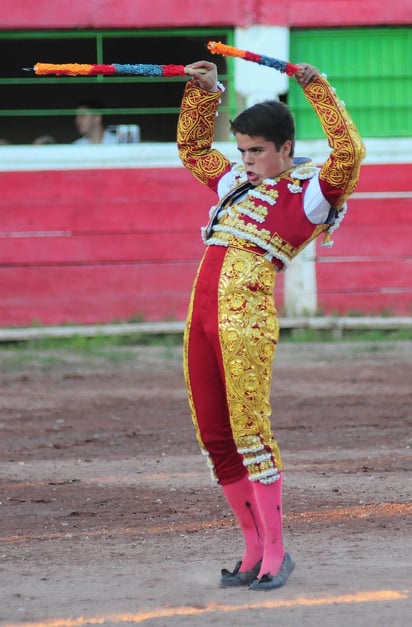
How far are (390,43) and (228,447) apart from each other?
9358mm

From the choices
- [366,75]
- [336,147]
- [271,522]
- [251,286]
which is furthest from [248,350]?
[366,75]

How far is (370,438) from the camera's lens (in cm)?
736

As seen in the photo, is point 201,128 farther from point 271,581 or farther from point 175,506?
point 175,506

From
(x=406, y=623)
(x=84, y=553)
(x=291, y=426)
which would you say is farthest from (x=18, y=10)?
(x=406, y=623)

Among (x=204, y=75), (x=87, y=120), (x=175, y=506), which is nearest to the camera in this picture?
(x=204, y=75)

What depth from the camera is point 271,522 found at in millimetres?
4125

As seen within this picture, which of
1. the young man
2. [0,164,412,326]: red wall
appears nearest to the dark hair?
the young man

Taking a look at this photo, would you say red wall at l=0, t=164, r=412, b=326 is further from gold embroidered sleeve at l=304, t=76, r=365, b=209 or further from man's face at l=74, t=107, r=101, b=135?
gold embroidered sleeve at l=304, t=76, r=365, b=209

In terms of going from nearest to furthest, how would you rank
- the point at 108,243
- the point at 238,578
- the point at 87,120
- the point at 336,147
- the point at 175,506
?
the point at 336,147
the point at 238,578
the point at 175,506
the point at 108,243
the point at 87,120

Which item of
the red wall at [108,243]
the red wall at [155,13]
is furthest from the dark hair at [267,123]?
the red wall at [155,13]

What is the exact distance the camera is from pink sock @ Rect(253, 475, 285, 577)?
13.4 ft

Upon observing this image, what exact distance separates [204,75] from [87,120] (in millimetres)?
8407

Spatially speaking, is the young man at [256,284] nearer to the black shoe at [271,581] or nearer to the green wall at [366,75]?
the black shoe at [271,581]

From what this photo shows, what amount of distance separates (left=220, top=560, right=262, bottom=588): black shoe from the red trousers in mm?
384
